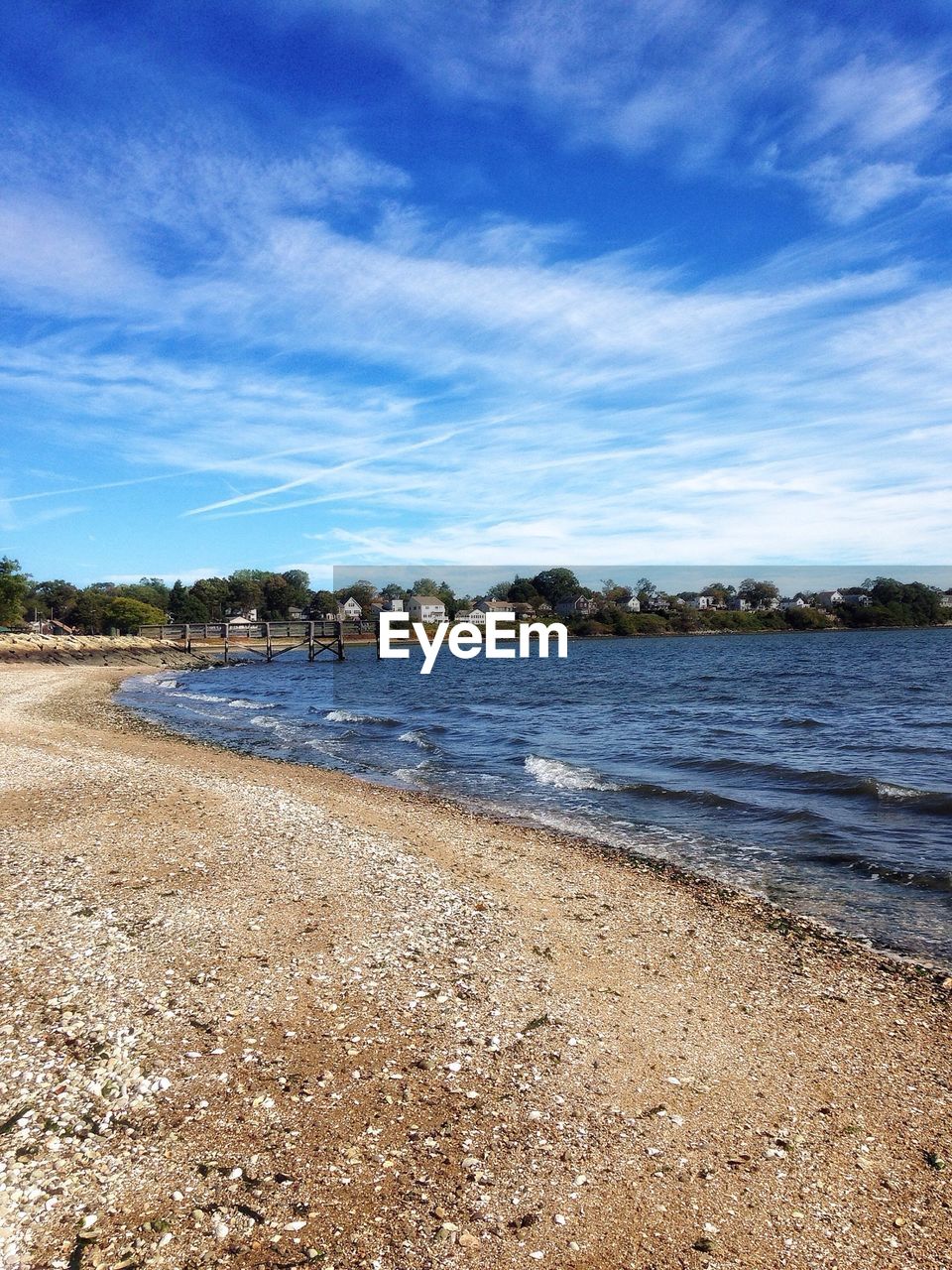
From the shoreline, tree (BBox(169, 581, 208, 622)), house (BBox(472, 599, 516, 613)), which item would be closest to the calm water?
the shoreline

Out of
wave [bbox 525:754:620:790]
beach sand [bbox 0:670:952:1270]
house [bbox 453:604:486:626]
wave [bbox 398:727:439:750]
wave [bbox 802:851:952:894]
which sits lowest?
wave [bbox 398:727:439:750]

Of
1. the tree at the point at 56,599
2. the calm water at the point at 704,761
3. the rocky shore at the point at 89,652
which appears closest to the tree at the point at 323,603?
the tree at the point at 56,599

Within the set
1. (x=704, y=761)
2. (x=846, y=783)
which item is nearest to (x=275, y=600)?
(x=704, y=761)

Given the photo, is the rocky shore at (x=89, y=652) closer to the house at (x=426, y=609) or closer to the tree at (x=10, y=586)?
the tree at (x=10, y=586)

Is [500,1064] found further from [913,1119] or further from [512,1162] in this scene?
[913,1119]

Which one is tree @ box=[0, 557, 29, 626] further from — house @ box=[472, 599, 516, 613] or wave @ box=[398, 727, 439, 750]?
house @ box=[472, 599, 516, 613]

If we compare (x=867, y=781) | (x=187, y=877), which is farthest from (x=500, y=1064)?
(x=867, y=781)

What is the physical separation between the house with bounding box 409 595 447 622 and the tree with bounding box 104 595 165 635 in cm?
5423

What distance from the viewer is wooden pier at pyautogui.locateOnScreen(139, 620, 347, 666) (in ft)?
271

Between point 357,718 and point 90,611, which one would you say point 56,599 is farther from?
point 357,718

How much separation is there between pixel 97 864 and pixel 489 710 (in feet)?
92.3

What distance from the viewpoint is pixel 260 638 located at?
331 ft

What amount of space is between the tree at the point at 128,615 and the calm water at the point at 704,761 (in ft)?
→ 278

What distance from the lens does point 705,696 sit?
142ft
